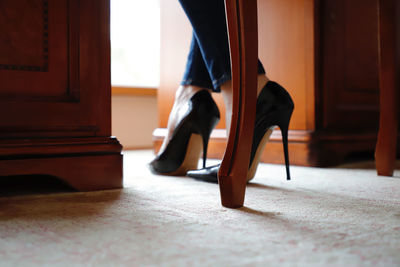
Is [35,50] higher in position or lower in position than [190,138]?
higher

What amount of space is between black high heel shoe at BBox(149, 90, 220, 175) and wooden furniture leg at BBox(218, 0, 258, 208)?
329mm

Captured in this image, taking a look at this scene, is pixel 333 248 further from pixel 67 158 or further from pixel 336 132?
pixel 336 132

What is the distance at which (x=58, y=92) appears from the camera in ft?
2.29

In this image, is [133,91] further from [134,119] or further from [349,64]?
[349,64]

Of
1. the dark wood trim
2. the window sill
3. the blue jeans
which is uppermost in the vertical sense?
the blue jeans

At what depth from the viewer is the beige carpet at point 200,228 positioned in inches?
13.3

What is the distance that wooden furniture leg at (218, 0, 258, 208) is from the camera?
52cm

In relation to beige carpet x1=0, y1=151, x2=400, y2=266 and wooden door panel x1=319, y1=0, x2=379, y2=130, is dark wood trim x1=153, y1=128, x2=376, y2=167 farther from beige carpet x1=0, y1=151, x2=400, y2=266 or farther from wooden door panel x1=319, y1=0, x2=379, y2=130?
beige carpet x1=0, y1=151, x2=400, y2=266

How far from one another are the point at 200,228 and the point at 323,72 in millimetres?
882

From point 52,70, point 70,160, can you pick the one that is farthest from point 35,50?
point 70,160

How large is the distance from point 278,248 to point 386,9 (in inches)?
30.1

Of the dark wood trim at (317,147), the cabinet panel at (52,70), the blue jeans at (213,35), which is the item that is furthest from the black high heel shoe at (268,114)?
the dark wood trim at (317,147)

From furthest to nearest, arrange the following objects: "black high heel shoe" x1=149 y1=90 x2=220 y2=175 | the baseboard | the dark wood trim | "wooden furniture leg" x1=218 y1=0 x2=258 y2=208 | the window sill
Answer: the window sill < the dark wood trim < "black high heel shoe" x1=149 y1=90 x2=220 y2=175 < the baseboard < "wooden furniture leg" x1=218 y1=0 x2=258 y2=208

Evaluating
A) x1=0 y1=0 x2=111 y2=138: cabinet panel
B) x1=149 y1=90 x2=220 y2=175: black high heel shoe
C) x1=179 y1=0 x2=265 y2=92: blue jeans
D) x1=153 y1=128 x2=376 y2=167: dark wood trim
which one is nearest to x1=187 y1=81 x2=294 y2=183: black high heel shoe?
x1=179 y1=0 x2=265 y2=92: blue jeans
